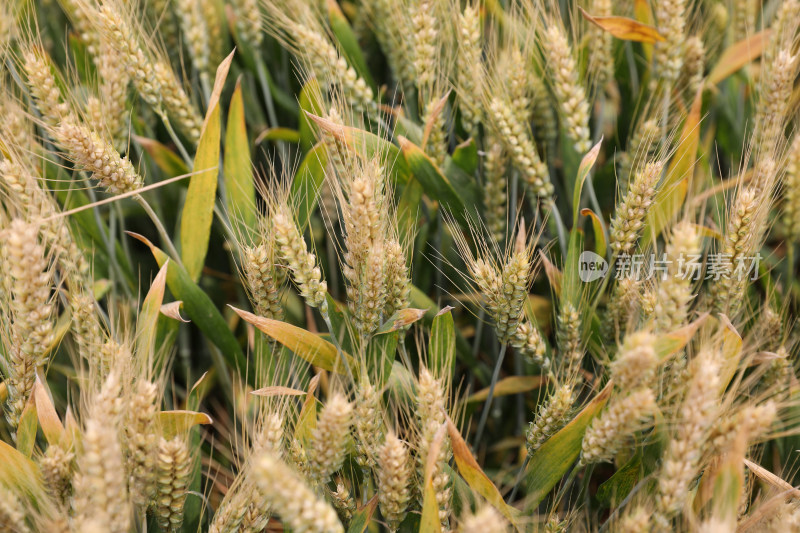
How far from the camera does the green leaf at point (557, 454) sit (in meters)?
0.74

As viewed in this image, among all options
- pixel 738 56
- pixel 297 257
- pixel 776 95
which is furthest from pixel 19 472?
pixel 738 56

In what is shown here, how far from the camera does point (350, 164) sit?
0.79 metres

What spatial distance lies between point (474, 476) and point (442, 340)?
173 mm

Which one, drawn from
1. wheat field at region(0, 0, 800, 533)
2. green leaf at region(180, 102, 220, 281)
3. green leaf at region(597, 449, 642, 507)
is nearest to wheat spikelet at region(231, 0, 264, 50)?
wheat field at region(0, 0, 800, 533)

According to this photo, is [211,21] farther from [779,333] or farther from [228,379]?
[779,333]

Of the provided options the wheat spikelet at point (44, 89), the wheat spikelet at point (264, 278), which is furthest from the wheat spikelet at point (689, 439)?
the wheat spikelet at point (44, 89)

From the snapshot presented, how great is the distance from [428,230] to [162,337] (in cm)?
45

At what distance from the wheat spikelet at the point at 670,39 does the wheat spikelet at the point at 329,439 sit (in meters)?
0.71

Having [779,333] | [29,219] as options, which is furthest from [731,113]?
[29,219]

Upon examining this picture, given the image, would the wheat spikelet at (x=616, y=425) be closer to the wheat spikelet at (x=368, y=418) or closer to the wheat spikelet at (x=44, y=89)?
the wheat spikelet at (x=368, y=418)

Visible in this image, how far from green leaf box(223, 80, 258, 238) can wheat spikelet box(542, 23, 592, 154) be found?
1.51 ft

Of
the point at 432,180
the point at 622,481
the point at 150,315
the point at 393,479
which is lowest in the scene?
the point at 622,481

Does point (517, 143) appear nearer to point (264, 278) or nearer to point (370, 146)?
point (370, 146)

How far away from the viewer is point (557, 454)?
0.78 m
